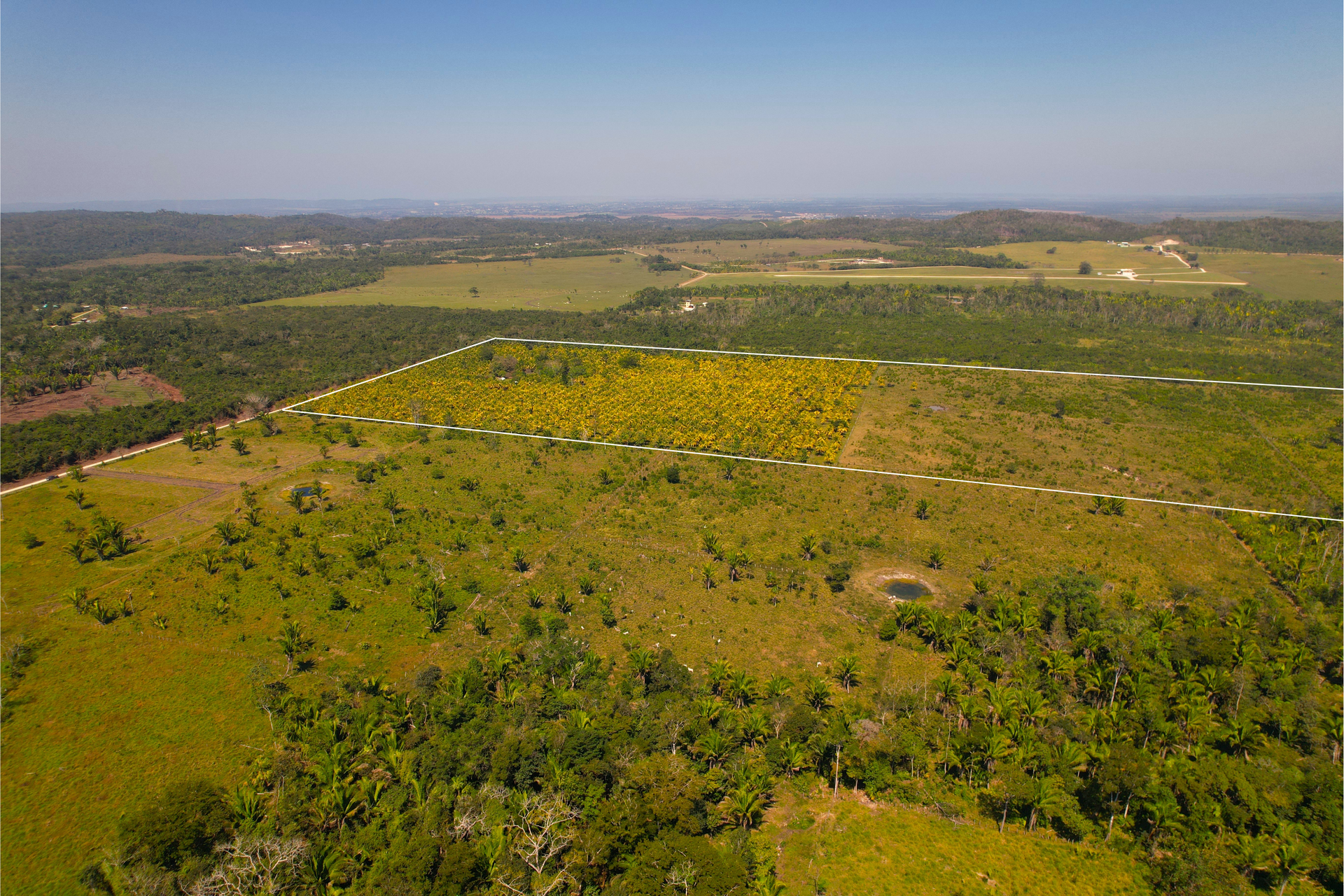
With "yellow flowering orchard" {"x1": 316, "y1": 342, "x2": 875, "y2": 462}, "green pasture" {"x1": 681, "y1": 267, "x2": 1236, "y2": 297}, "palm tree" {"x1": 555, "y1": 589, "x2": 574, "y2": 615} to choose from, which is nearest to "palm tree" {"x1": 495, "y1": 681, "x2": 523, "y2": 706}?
"palm tree" {"x1": 555, "y1": 589, "x2": 574, "y2": 615}

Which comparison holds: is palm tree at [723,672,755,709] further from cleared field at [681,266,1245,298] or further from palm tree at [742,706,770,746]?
cleared field at [681,266,1245,298]

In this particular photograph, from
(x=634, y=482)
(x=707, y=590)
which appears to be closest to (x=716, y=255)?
(x=634, y=482)

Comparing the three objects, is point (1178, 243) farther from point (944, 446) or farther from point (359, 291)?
point (359, 291)

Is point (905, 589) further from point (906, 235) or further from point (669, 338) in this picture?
point (906, 235)

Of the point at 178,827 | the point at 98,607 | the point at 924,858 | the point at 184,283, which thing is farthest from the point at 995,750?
the point at 184,283

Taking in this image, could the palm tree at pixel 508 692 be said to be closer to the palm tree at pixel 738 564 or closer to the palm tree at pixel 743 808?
the palm tree at pixel 743 808
